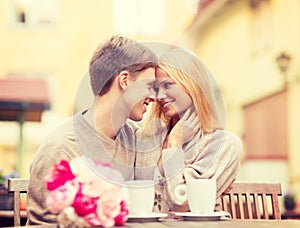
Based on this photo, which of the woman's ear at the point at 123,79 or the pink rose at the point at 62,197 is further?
the woman's ear at the point at 123,79

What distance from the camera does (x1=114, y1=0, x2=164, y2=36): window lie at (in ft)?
68.4

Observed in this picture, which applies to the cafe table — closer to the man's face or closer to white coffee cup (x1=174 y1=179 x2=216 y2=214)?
white coffee cup (x1=174 y1=179 x2=216 y2=214)

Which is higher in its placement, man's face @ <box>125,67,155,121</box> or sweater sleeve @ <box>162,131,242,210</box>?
man's face @ <box>125,67,155,121</box>

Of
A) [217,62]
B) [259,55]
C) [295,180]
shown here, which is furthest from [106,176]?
[217,62]

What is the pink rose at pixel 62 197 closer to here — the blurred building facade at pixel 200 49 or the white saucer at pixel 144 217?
the white saucer at pixel 144 217

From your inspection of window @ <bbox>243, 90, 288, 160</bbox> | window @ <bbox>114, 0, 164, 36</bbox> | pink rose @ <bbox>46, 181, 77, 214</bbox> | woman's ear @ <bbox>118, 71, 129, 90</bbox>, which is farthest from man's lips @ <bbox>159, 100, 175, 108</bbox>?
window @ <bbox>114, 0, 164, 36</bbox>

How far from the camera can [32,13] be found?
2055 centimetres

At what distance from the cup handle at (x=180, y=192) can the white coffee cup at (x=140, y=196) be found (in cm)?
19

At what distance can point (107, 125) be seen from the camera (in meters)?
2.92

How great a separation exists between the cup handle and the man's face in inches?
11.0

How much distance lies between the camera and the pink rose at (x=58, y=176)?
2.29 m

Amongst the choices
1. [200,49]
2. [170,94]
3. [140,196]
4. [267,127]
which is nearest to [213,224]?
[140,196]

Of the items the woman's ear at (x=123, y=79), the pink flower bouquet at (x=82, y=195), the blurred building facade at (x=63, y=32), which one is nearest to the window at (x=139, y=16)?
the blurred building facade at (x=63, y=32)

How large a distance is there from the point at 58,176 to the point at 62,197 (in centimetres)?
7
